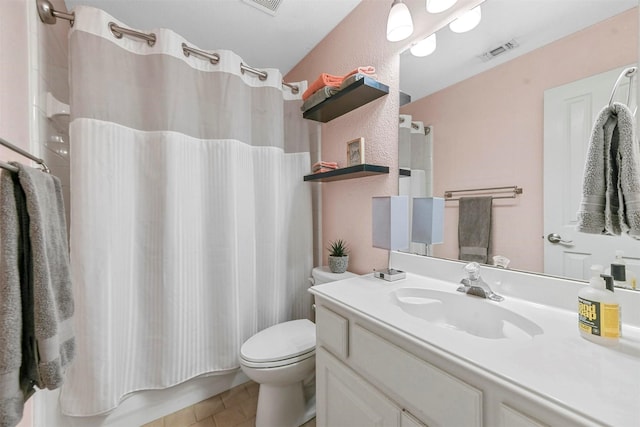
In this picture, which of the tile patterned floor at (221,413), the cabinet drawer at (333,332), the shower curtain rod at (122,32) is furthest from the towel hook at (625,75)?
the tile patterned floor at (221,413)

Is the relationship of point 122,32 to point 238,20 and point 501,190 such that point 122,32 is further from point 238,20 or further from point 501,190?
point 501,190

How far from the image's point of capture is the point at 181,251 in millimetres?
1280

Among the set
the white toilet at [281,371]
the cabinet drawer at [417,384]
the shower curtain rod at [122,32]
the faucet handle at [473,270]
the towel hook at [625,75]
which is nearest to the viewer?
the cabinet drawer at [417,384]

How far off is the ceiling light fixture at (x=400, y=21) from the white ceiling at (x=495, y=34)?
9 cm

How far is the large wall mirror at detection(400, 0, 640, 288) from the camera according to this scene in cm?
71

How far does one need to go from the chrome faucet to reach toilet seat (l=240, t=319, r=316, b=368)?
2.53 feet

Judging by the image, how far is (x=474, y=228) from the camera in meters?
0.99

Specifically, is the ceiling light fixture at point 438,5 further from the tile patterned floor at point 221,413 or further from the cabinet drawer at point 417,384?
the tile patterned floor at point 221,413

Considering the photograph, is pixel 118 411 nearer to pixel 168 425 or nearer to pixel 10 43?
pixel 168 425

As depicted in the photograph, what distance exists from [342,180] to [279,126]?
0.56m

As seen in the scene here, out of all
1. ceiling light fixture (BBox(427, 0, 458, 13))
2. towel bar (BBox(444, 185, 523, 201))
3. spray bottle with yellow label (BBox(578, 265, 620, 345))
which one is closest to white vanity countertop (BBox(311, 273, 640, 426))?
spray bottle with yellow label (BBox(578, 265, 620, 345))

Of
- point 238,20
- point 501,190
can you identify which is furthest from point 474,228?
point 238,20

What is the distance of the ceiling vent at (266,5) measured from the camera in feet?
4.50

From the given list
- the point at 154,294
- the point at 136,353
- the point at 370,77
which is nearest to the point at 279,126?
the point at 370,77
